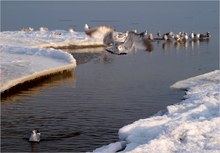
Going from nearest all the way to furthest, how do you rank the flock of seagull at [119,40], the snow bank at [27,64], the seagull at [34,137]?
the flock of seagull at [119,40] < the seagull at [34,137] < the snow bank at [27,64]

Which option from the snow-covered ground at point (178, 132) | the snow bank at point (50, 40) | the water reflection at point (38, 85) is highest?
the snow bank at point (50, 40)

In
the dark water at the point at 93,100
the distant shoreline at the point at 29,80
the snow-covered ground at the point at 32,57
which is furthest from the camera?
the snow-covered ground at the point at 32,57

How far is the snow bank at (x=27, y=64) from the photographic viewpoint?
69.9 ft

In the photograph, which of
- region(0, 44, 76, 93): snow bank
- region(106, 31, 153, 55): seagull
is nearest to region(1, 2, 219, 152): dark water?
region(0, 44, 76, 93): snow bank

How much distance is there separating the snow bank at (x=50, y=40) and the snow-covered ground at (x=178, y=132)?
781 inches

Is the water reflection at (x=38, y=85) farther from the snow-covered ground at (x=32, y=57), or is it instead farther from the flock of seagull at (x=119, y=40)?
the flock of seagull at (x=119, y=40)

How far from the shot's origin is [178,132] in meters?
12.9

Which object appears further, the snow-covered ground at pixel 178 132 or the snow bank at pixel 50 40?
the snow bank at pixel 50 40

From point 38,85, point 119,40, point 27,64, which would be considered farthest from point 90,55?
point 119,40

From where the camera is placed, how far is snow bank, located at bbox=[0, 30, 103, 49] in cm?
3448

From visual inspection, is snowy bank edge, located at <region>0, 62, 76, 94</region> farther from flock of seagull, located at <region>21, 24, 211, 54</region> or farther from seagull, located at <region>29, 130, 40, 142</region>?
flock of seagull, located at <region>21, 24, 211, 54</region>

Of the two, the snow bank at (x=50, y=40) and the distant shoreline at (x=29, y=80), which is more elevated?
the snow bank at (x=50, y=40)

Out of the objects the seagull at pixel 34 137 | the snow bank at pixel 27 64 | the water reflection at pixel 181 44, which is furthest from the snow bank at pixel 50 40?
the seagull at pixel 34 137

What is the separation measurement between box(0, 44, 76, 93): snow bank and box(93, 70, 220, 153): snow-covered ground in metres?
7.57
